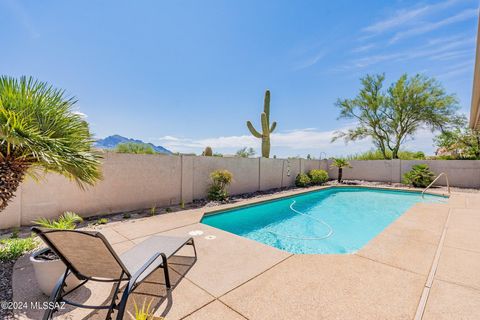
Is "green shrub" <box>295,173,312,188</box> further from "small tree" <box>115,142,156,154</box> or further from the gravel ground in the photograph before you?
the gravel ground

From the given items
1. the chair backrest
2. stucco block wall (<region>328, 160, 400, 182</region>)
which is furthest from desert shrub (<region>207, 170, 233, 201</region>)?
stucco block wall (<region>328, 160, 400, 182</region>)

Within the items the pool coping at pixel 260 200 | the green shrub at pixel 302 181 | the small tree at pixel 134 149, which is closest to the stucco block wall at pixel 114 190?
the pool coping at pixel 260 200

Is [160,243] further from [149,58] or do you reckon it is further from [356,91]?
[356,91]

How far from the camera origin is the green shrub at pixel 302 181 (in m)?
14.1

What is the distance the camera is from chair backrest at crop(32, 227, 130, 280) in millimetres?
1959

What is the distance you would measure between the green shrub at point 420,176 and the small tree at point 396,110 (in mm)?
5667

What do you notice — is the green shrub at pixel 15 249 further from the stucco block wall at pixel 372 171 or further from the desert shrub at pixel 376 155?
the desert shrub at pixel 376 155

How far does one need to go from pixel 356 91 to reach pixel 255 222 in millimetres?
18473

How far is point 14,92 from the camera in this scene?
297cm

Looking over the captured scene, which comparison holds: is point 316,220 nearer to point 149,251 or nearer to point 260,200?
point 260,200

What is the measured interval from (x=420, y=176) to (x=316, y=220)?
402 inches

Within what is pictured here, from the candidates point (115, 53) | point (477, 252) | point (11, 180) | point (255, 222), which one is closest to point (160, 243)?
point (11, 180)

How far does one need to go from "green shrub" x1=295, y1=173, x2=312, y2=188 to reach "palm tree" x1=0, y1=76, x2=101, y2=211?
12410 mm

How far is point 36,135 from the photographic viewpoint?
285cm
